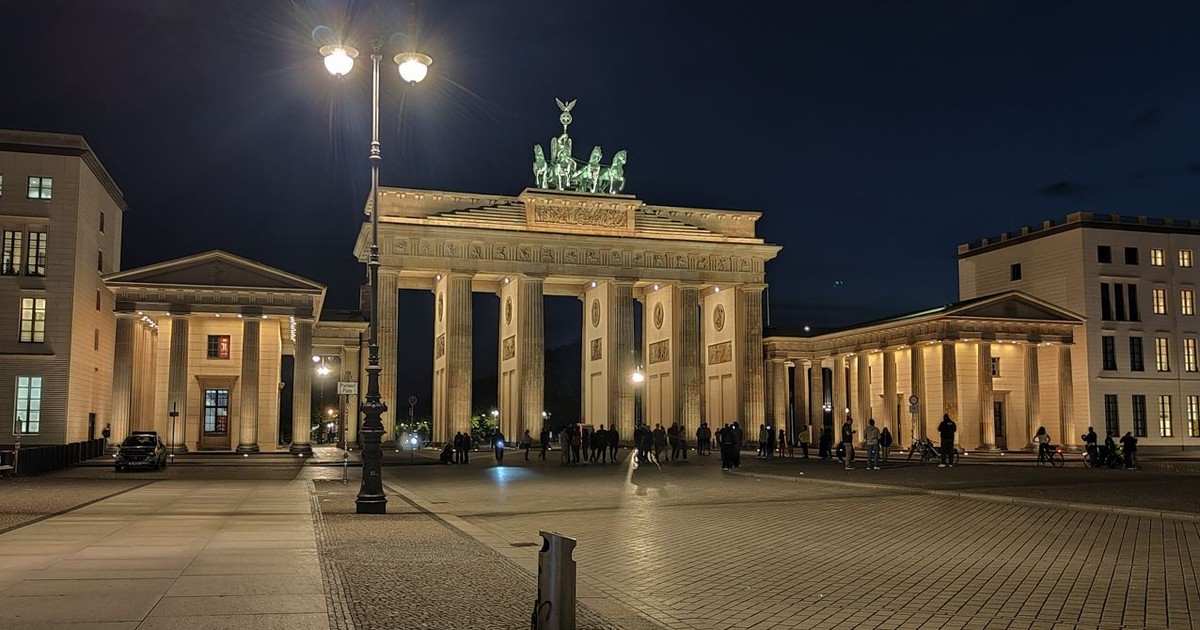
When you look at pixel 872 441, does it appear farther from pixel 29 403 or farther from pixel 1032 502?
pixel 29 403

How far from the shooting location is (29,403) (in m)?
43.8

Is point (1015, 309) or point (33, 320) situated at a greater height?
point (1015, 309)

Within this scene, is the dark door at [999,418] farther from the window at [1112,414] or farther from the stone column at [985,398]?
the window at [1112,414]

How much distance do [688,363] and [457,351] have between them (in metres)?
15.8

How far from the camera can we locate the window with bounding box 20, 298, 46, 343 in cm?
4425

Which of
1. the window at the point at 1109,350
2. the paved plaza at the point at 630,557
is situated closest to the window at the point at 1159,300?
the window at the point at 1109,350

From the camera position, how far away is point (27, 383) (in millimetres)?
43781

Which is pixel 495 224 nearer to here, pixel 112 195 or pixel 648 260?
pixel 648 260

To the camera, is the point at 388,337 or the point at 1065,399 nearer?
the point at 1065,399

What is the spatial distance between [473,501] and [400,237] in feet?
134

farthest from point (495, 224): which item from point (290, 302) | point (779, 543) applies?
point (779, 543)

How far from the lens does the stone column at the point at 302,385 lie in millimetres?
48250

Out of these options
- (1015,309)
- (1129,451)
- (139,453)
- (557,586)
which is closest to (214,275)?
(139,453)

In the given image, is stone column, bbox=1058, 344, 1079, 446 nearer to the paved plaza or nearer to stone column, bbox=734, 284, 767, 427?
stone column, bbox=734, 284, 767, 427
